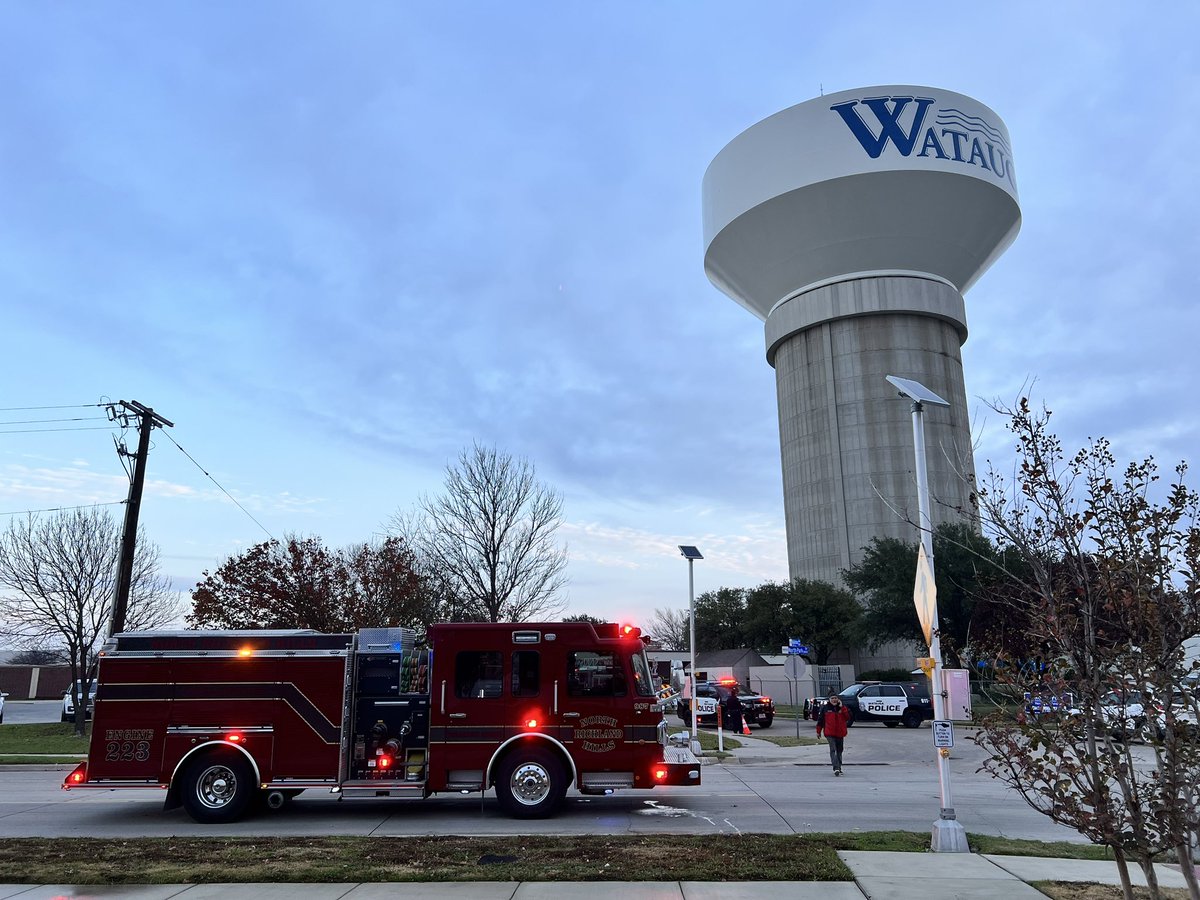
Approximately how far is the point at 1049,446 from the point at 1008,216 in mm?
75000

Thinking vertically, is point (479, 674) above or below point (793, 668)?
below

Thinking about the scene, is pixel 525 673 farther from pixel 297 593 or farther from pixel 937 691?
pixel 297 593

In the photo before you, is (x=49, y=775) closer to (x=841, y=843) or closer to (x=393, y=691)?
(x=393, y=691)

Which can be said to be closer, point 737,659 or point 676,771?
point 676,771

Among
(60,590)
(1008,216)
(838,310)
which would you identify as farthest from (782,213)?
(60,590)

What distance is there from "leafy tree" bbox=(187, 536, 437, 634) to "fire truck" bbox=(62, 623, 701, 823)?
63.7 ft

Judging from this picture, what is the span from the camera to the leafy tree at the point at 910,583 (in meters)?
50.2

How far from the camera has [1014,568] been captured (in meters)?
47.2

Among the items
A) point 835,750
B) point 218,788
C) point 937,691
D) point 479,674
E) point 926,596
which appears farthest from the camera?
point 835,750

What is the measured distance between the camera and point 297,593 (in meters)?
32.0

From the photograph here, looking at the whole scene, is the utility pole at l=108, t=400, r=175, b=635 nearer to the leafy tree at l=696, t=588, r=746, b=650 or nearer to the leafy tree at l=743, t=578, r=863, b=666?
the leafy tree at l=743, t=578, r=863, b=666

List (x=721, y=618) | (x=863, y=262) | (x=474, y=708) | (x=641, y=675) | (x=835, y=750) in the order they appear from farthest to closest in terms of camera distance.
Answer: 1. (x=721, y=618)
2. (x=863, y=262)
3. (x=835, y=750)
4. (x=641, y=675)
5. (x=474, y=708)

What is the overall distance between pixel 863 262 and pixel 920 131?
10.9m

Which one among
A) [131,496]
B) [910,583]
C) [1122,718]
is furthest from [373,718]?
[910,583]
